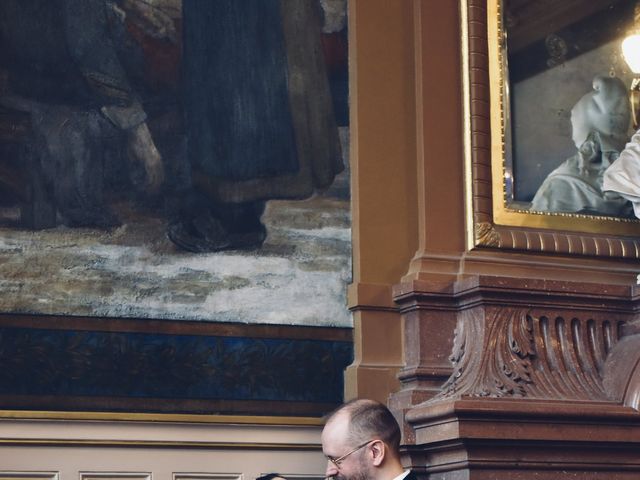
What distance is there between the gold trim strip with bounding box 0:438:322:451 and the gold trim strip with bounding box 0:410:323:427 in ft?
0.33

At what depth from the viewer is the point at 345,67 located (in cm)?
722

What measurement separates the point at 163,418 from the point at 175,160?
1.31 m

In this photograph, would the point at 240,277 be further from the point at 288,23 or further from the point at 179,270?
the point at 288,23

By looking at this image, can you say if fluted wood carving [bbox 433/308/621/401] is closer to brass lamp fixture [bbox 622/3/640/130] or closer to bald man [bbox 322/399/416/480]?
bald man [bbox 322/399/416/480]

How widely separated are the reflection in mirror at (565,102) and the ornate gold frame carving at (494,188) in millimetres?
64

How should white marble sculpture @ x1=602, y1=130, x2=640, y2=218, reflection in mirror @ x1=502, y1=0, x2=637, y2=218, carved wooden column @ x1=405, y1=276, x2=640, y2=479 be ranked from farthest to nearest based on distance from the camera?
reflection in mirror @ x1=502, y1=0, x2=637, y2=218
white marble sculpture @ x1=602, y1=130, x2=640, y2=218
carved wooden column @ x1=405, y1=276, x2=640, y2=479

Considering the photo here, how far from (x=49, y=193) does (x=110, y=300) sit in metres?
0.60

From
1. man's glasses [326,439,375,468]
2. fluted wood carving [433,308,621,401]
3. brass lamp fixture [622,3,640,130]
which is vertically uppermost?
brass lamp fixture [622,3,640,130]

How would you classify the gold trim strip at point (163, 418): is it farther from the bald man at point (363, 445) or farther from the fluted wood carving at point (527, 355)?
the bald man at point (363, 445)

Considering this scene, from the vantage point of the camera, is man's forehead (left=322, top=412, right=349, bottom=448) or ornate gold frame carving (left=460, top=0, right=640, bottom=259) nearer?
man's forehead (left=322, top=412, right=349, bottom=448)

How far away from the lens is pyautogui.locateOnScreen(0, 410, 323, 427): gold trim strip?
627cm

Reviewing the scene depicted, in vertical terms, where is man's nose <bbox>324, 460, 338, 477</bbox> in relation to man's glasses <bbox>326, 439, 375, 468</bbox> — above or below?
below

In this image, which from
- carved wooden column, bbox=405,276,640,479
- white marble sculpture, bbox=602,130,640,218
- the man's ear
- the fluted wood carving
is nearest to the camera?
the man's ear

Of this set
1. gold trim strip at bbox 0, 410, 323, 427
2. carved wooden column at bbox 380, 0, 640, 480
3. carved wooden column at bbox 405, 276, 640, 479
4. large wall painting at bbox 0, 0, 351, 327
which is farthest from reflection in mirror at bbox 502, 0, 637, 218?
gold trim strip at bbox 0, 410, 323, 427
